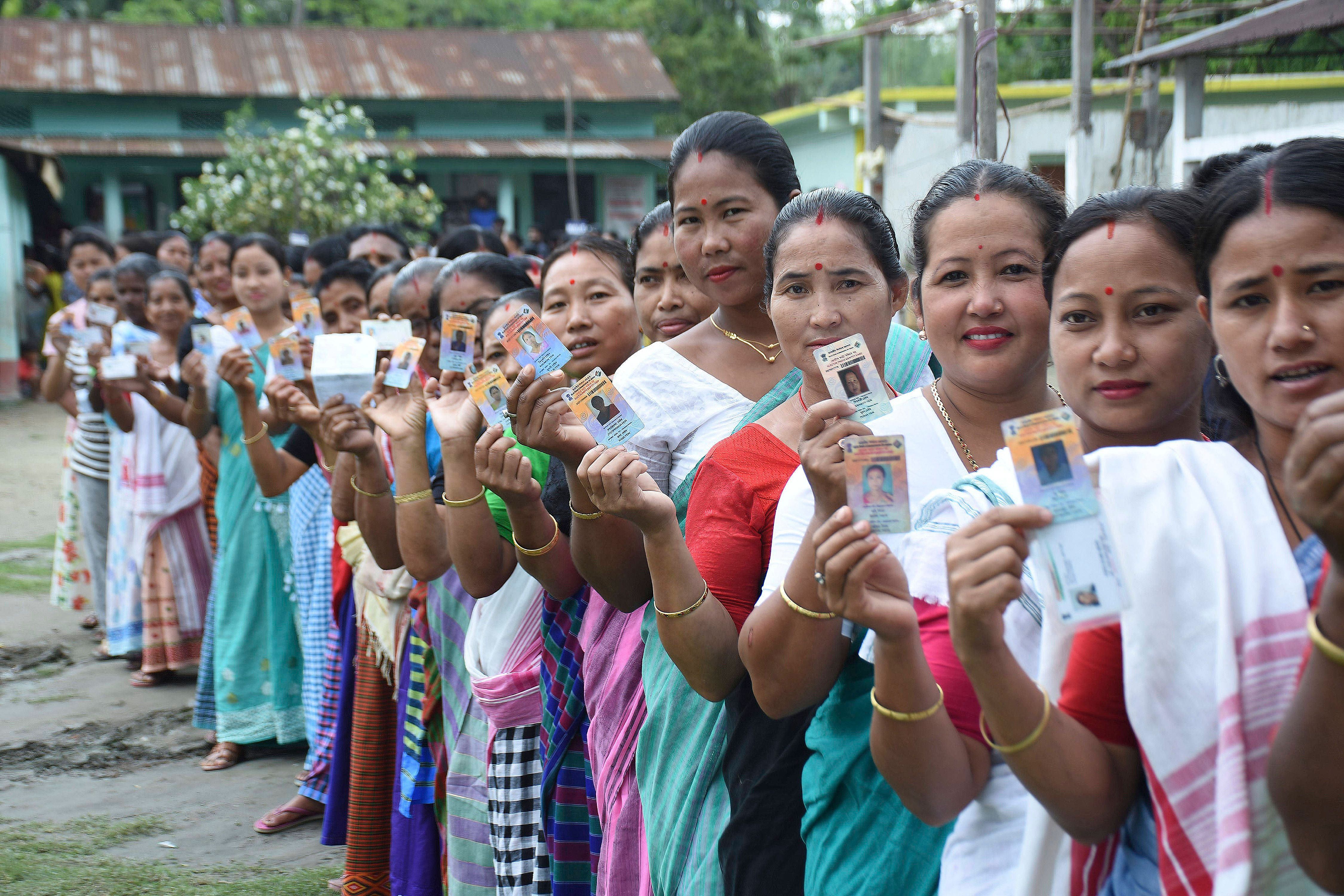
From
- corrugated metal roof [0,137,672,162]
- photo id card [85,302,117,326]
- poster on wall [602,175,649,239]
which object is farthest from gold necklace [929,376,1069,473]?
poster on wall [602,175,649,239]

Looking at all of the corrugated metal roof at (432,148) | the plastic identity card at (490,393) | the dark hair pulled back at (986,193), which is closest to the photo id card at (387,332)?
the plastic identity card at (490,393)

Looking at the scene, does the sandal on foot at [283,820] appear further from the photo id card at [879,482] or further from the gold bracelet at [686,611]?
the photo id card at [879,482]

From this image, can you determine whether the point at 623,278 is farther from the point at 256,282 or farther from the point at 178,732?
the point at 178,732

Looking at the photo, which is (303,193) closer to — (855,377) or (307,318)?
(307,318)

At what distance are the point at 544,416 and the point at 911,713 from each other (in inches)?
42.2

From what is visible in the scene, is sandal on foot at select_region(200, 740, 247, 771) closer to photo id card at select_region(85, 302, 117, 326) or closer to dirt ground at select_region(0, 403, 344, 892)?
dirt ground at select_region(0, 403, 344, 892)

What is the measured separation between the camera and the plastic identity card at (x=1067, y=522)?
1.21 meters

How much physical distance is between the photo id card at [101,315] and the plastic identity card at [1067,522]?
5783mm

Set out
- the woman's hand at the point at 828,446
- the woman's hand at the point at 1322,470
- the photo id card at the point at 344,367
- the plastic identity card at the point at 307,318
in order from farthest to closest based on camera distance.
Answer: the plastic identity card at the point at 307,318 < the photo id card at the point at 344,367 < the woman's hand at the point at 828,446 < the woman's hand at the point at 1322,470

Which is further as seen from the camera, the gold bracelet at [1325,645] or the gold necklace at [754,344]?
the gold necklace at [754,344]

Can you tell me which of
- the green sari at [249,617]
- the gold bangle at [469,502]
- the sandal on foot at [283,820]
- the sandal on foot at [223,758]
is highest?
the gold bangle at [469,502]

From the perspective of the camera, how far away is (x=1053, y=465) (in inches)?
49.0

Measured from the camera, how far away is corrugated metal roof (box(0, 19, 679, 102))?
21.5 metres

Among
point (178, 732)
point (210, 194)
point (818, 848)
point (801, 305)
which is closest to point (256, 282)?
point (178, 732)
